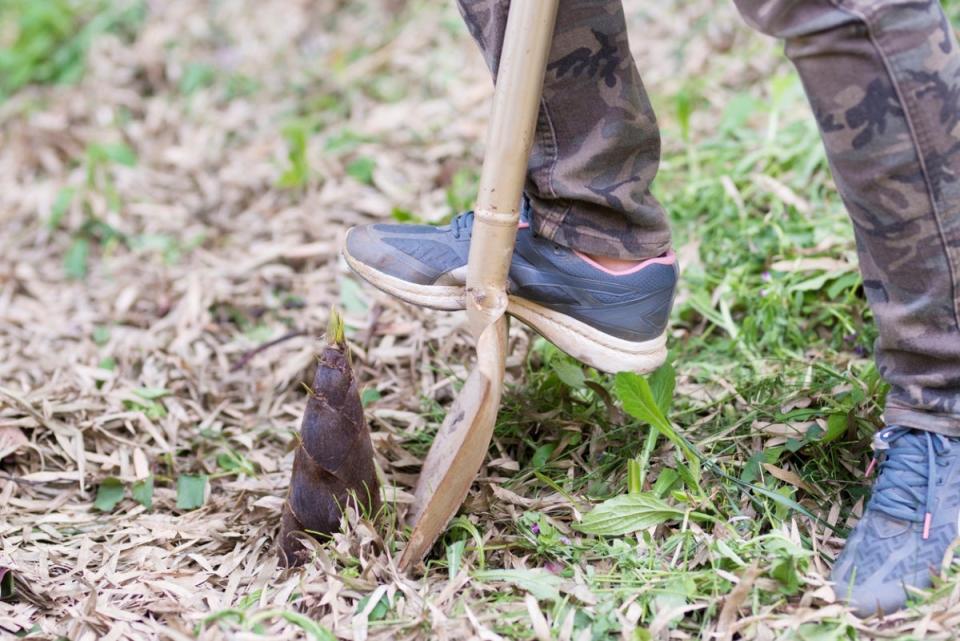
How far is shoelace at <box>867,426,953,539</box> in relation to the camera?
1.50m

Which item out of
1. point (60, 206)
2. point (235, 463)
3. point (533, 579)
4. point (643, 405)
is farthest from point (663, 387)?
point (60, 206)

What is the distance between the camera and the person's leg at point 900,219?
131 centimetres

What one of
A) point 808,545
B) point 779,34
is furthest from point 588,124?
point 808,545

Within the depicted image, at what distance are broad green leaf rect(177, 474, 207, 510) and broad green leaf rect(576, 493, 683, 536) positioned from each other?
0.83 meters

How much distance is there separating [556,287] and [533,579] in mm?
513

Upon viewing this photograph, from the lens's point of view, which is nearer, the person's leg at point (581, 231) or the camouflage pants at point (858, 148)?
the camouflage pants at point (858, 148)

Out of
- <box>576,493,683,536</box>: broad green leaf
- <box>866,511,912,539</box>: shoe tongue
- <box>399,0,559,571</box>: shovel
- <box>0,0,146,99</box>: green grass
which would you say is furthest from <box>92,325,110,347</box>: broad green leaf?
<box>866,511,912,539</box>: shoe tongue

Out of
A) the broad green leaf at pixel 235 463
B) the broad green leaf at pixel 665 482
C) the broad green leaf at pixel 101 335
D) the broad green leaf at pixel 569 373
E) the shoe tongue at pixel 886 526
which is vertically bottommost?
the broad green leaf at pixel 235 463

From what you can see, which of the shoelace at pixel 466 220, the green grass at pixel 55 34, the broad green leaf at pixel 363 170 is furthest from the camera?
the green grass at pixel 55 34

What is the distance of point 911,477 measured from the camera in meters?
1.51

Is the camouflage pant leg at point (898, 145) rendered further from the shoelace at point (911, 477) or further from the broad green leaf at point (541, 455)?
the broad green leaf at point (541, 455)

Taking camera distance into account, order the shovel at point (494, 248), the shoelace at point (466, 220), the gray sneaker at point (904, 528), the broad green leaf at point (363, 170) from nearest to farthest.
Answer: the gray sneaker at point (904, 528) < the shovel at point (494, 248) < the shoelace at point (466, 220) < the broad green leaf at point (363, 170)

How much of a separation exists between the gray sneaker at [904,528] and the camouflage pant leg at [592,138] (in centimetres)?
56

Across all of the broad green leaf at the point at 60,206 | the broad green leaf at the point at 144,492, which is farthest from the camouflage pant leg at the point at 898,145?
the broad green leaf at the point at 60,206
